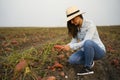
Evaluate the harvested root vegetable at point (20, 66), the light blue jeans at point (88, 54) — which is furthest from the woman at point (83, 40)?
the harvested root vegetable at point (20, 66)

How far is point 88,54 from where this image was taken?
1878mm

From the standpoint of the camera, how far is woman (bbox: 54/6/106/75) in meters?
1.83

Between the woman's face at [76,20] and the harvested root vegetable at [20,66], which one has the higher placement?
the woman's face at [76,20]

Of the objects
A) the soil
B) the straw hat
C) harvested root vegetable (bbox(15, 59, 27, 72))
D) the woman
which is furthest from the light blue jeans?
harvested root vegetable (bbox(15, 59, 27, 72))

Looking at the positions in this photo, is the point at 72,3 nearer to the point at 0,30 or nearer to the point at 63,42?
the point at 63,42

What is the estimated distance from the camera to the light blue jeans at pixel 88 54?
6.00 feet

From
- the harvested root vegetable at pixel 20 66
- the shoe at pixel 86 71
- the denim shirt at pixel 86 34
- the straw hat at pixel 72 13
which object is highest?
the straw hat at pixel 72 13

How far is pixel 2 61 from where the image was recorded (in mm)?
2047

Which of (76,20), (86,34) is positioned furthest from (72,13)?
(86,34)

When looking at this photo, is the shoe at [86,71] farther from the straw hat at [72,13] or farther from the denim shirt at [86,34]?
the straw hat at [72,13]

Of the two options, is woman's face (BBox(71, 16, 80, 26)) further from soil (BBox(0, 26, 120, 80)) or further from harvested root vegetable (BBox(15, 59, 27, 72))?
harvested root vegetable (BBox(15, 59, 27, 72))

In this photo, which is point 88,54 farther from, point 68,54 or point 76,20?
point 68,54

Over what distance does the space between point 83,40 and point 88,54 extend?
4.9 inches

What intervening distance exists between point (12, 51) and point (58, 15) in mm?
577
